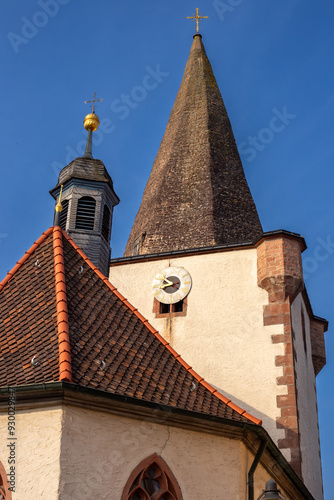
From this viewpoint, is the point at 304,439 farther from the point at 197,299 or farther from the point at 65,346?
the point at 65,346

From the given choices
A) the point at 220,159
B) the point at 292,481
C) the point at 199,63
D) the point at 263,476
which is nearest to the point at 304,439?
the point at 292,481

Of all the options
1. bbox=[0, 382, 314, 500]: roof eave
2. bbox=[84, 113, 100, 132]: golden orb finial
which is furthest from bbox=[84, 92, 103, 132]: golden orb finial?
bbox=[0, 382, 314, 500]: roof eave

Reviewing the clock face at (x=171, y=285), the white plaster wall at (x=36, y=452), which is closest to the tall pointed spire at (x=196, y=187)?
the clock face at (x=171, y=285)

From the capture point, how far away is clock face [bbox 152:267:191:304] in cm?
1628

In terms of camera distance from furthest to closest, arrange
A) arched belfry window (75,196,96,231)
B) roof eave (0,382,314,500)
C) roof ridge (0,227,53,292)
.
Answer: arched belfry window (75,196,96,231) < roof ridge (0,227,53,292) < roof eave (0,382,314,500)

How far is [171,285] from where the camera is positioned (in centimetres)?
1652

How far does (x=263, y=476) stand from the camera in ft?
36.1

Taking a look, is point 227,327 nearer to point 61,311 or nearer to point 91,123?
point 61,311

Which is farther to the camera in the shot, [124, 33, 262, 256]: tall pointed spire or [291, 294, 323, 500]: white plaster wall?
[124, 33, 262, 256]: tall pointed spire

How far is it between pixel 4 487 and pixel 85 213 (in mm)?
7829

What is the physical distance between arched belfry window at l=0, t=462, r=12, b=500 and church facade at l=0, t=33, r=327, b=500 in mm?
16

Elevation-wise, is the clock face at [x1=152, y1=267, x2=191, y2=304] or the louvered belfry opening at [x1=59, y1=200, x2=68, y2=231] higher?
the louvered belfry opening at [x1=59, y1=200, x2=68, y2=231]

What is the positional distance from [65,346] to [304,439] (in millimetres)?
6632

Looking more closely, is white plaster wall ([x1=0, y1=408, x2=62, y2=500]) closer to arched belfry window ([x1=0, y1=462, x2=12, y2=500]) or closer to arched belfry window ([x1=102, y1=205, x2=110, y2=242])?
arched belfry window ([x1=0, y1=462, x2=12, y2=500])
